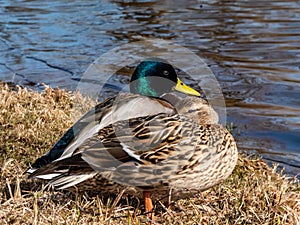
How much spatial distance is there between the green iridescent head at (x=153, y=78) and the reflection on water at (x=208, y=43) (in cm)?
145

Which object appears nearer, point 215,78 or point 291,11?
point 215,78

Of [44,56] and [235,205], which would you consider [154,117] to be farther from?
[44,56]

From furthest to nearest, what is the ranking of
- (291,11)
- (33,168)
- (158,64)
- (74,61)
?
1. (291,11)
2. (74,61)
3. (158,64)
4. (33,168)

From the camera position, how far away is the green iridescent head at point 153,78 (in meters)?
4.77

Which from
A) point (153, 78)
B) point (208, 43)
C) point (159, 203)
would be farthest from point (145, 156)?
point (208, 43)

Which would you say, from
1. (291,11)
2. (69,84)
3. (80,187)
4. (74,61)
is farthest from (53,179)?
(291,11)

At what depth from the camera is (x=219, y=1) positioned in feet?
46.1

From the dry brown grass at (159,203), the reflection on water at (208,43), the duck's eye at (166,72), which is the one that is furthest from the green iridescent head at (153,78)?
the reflection on water at (208,43)

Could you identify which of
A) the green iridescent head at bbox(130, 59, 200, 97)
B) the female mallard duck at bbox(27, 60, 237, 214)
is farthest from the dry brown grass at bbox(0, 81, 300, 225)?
the green iridescent head at bbox(130, 59, 200, 97)

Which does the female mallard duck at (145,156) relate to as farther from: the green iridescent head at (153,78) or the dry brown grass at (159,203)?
the green iridescent head at (153,78)

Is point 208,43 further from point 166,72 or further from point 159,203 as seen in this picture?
point 159,203

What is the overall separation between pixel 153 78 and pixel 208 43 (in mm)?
5589

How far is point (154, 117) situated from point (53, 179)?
0.67 m

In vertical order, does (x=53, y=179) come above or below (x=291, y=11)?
above
